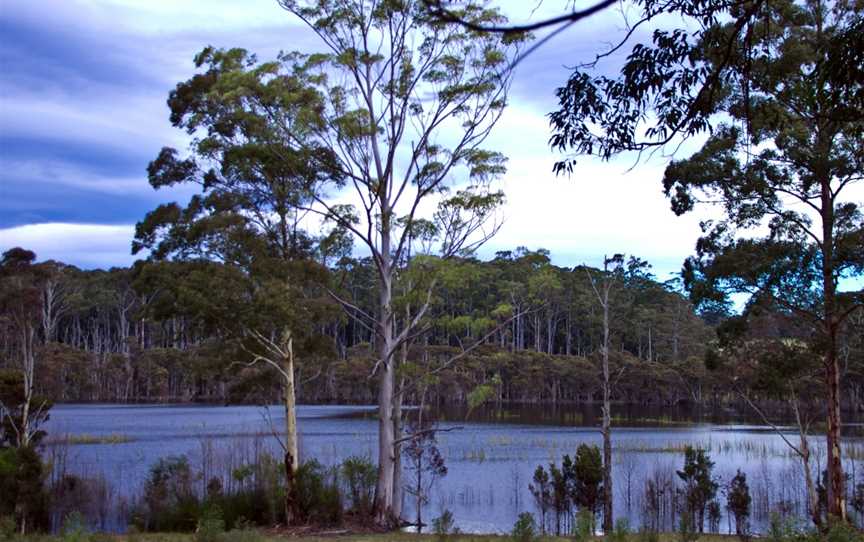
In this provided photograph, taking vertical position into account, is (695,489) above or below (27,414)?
below

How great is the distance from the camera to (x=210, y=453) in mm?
17688

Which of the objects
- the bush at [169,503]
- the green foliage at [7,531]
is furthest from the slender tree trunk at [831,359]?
the green foliage at [7,531]

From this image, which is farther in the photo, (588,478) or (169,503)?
(588,478)

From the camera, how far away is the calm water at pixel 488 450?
18625mm

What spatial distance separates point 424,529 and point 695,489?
17.7 feet

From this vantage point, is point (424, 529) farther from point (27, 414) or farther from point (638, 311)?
point (638, 311)

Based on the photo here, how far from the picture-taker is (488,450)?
1130 inches

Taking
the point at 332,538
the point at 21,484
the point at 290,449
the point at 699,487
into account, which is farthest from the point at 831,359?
the point at 21,484

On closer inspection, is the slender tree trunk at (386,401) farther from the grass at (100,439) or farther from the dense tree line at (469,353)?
the dense tree line at (469,353)

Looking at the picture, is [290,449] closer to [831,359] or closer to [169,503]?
[169,503]

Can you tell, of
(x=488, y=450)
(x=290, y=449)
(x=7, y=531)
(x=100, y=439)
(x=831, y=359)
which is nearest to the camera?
(x=7, y=531)

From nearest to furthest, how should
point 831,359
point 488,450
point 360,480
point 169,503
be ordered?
1. point 831,359
2. point 169,503
3. point 360,480
4. point 488,450

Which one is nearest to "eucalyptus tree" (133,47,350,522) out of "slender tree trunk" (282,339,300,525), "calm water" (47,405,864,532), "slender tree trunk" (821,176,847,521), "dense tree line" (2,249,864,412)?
"slender tree trunk" (282,339,300,525)

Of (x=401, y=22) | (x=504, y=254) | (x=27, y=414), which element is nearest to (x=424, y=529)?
(x=27, y=414)
